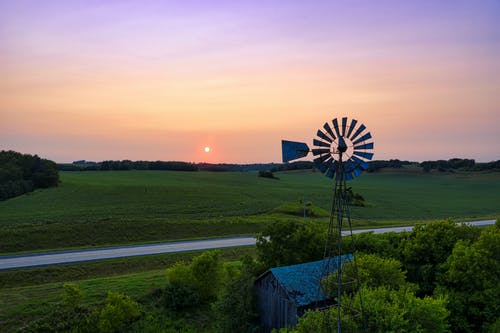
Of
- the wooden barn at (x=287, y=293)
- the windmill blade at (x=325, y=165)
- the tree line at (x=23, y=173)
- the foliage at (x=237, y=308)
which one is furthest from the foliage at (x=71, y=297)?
the tree line at (x=23, y=173)

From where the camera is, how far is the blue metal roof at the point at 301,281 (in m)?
20.4

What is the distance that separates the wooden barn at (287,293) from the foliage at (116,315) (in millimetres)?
9158

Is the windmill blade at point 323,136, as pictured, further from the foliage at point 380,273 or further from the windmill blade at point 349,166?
the foliage at point 380,273

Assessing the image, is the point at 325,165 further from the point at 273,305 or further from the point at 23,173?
the point at 23,173

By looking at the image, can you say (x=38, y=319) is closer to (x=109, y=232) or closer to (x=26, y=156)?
(x=109, y=232)

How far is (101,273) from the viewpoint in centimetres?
3459

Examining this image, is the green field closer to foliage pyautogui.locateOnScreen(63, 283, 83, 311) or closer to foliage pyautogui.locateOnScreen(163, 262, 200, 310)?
foliage pyautogui.locateOnScreen(163, 262, 200, 310)

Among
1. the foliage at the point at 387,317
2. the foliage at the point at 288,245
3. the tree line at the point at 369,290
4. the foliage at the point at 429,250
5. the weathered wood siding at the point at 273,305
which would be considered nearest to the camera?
the foliage at the point at 387,317

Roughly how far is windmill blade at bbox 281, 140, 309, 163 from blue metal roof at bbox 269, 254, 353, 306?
8.62 metres

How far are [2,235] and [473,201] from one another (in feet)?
391

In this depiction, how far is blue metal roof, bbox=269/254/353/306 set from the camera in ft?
67.0

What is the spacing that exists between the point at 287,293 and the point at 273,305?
96.0 inches

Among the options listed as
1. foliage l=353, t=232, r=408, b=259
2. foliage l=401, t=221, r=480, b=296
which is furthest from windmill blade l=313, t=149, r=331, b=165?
foliage l=353, t=232, r=408, b=259

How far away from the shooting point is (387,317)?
50.5ft
